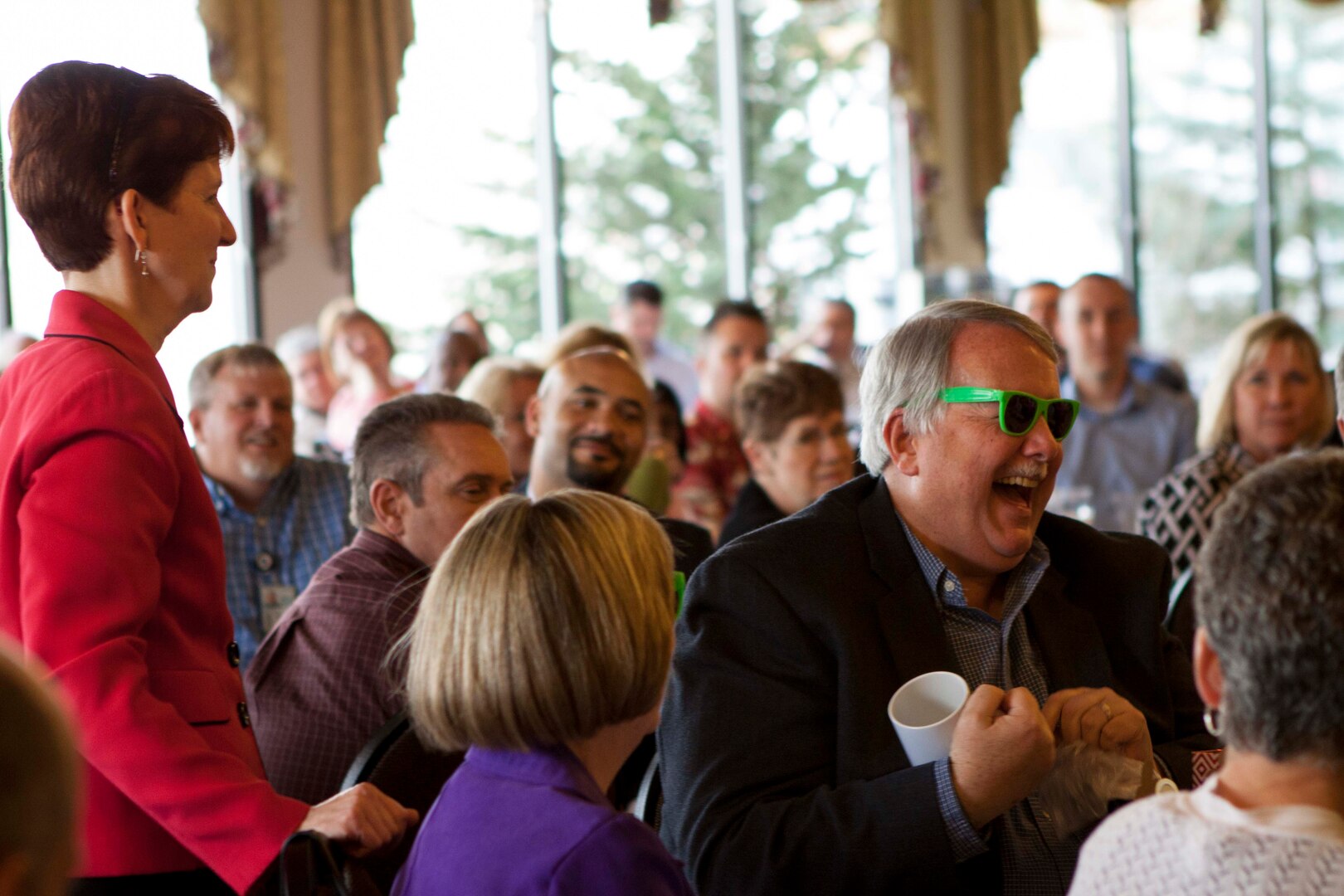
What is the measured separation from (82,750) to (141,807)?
8 cm

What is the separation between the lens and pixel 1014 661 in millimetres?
1950

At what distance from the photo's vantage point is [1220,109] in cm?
1065

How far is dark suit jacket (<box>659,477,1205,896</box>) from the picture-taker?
1.65m

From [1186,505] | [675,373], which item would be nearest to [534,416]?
[1186,505]

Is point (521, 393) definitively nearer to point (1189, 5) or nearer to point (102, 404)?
point (102, 404)

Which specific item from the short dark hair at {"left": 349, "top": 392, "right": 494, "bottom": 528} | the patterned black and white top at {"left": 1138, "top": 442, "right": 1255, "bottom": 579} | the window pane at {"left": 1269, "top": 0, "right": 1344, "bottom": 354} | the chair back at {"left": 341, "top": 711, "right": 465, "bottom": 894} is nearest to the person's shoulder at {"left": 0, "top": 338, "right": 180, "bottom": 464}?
the chair back at {"left": 341, "top": 711, "right": 465, "bottom": 894}

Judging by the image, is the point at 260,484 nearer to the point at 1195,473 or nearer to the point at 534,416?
the point at 534,416

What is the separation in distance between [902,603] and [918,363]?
0.34 m

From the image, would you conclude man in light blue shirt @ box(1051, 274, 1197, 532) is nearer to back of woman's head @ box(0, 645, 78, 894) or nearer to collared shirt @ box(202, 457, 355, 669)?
collared shirt @ box(202, 457, 355, 669)

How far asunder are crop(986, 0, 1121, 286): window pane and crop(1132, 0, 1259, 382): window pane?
26 cm

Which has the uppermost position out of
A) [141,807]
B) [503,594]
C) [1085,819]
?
[503,594]

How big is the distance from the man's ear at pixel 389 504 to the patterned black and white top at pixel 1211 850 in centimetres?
174

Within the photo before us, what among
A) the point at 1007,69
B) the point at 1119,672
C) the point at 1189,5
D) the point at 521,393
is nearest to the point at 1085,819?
the point at 1119,672

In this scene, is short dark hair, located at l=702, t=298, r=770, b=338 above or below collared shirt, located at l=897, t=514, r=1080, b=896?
above
